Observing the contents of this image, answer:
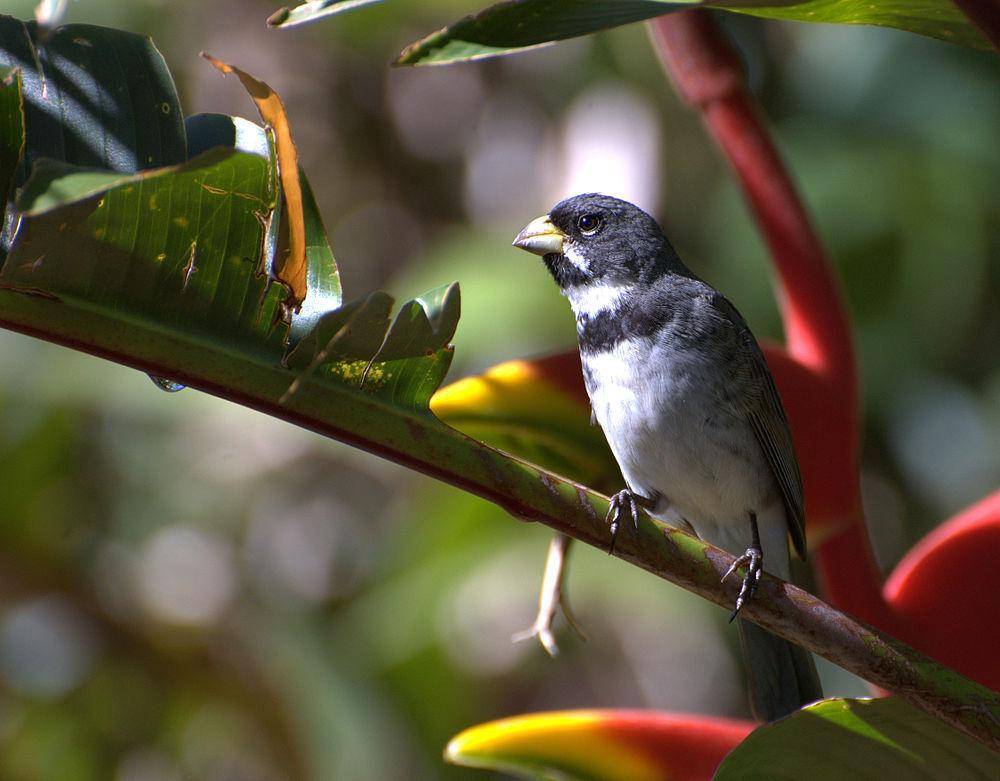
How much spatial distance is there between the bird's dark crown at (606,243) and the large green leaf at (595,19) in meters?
0.95

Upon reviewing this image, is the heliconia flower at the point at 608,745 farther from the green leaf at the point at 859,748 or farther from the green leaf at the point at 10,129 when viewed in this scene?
the green leaf at the point at 10,129

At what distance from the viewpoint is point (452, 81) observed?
367 cm

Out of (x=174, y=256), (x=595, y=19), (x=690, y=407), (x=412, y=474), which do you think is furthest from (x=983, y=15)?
(x=412, y=474)

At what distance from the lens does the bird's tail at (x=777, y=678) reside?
1.55 meters

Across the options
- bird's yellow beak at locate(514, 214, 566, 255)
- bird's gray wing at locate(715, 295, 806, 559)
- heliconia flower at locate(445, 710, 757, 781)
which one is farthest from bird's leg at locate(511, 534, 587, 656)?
bird's yellow beak at locate(514, 214, 566, 255)

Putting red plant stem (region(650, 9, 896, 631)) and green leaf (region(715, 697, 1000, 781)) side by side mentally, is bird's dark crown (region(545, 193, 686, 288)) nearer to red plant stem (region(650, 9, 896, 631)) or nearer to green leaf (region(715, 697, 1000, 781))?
red plant stem (region(650, 9, 896, 631))

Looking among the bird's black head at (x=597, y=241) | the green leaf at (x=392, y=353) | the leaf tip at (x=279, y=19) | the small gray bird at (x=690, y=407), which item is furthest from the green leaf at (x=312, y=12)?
the bird's black head at (x=597, y=241)

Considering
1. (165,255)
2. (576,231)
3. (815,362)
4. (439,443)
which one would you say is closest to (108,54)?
(165,255)

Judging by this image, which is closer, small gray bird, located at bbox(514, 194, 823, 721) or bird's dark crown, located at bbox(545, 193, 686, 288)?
small gray bird, located at bbox(514, 194, 823, 721)

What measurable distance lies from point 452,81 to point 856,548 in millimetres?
2762

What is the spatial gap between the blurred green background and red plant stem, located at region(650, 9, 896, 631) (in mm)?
1437

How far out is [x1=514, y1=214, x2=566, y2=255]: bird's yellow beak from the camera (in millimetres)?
1971

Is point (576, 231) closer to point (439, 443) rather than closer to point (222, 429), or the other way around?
point (439, 443)

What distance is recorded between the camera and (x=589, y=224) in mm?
1989
